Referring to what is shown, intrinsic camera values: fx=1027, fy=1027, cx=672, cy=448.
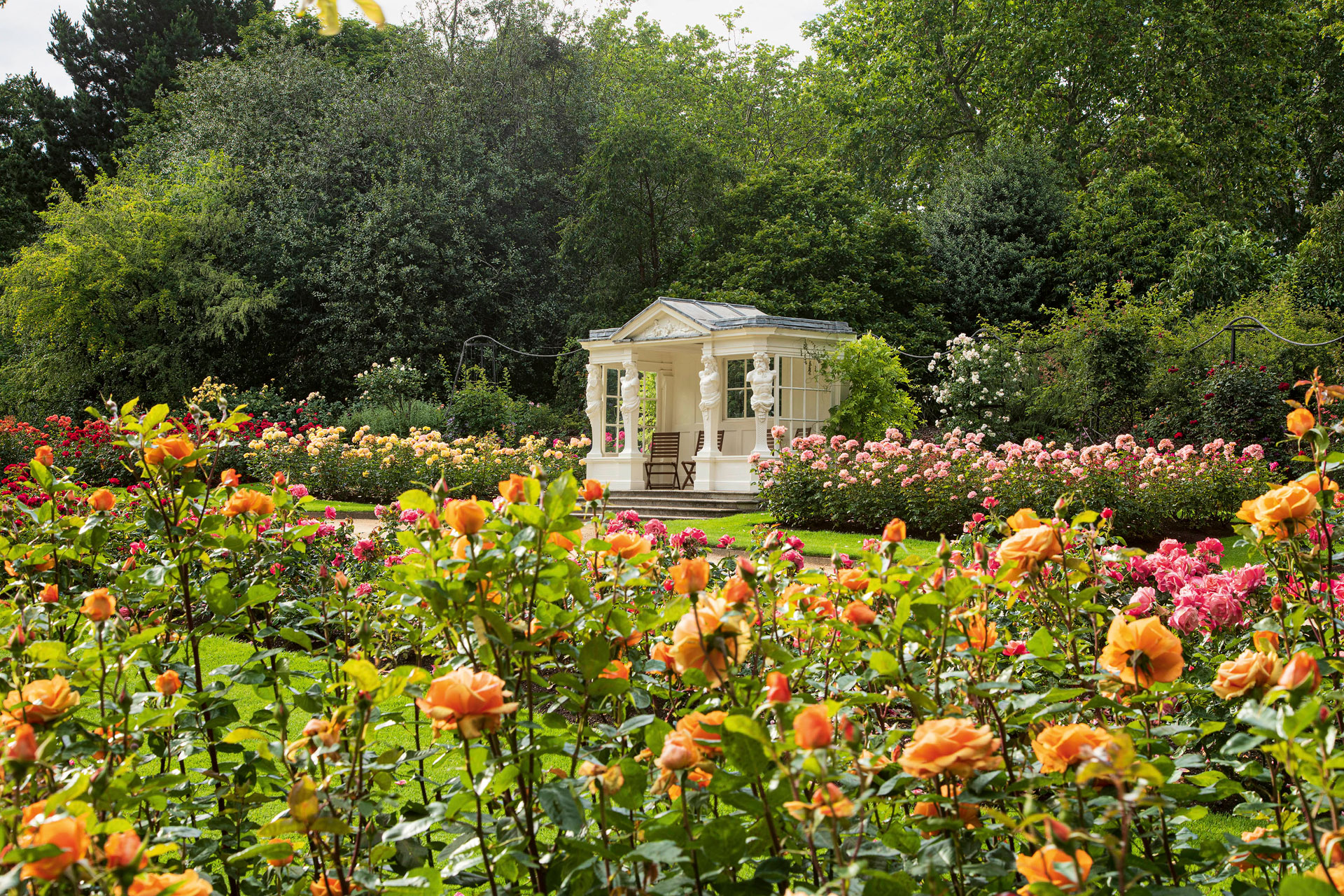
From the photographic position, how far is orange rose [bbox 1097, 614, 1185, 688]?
1237mm

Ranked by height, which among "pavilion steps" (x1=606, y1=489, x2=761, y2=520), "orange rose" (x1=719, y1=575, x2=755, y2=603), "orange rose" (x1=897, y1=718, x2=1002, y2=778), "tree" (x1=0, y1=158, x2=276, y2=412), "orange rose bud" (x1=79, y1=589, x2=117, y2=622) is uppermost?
"tree" (x1=0, y1=158, x2=276, y2=412)

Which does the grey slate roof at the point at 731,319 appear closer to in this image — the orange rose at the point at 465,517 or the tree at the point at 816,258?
the tree at the point at 816,258

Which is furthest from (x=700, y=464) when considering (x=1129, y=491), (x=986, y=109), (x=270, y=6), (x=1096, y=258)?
(x=270, y=6)

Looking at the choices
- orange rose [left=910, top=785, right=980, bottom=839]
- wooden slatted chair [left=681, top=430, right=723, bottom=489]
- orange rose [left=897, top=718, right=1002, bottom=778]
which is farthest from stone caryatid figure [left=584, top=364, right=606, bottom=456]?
orange rose [left=897, top=718, right=1002, bottom=778]

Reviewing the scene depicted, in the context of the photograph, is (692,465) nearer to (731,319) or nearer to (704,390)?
(704,390)

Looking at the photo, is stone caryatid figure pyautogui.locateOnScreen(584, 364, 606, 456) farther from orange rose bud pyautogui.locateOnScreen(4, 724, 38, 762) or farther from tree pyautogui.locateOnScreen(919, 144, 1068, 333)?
orange rose bud pyautogui.locateOnScreen(4, 724, 38, 762)

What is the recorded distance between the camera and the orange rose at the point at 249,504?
1881 mm

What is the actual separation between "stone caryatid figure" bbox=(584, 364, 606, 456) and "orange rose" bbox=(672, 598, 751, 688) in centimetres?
1495

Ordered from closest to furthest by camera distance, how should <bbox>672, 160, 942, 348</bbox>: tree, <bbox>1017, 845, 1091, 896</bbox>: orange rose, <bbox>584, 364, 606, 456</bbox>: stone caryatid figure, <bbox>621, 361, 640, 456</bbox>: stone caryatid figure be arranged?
<bbox>1017, 845, 1091, 896</bbox>: orange rose → <bbox>621, 361, 640, 456</bbox>: stone caryatid figure → <bbox>584, 364, 606, 456</bbox>: stone caryatid figure → <bbox>672, 160, 942, 348</bbox>: tree

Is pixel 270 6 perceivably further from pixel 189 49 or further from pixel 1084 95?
pixel 1084 95

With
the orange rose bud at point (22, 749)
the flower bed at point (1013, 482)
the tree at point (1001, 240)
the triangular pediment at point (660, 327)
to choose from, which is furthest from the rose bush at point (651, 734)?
the tree at point (1001, 240)

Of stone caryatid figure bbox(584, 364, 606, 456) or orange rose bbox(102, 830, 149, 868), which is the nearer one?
orange rose bbox(102, 830, 149, 868)

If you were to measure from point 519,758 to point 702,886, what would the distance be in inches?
11.5

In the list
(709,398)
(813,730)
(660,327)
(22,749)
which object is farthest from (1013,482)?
(22,749)
